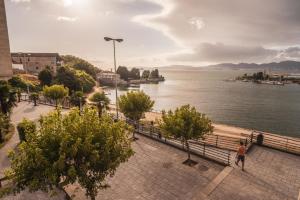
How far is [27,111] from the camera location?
106 feet

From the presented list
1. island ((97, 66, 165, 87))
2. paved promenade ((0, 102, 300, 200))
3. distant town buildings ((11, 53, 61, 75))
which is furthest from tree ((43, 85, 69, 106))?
island ((97, 66, 165, 87))

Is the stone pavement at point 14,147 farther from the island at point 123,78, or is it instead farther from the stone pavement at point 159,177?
the island at point 123,78

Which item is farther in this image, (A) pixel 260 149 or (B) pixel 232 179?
(A) pixel 260 149

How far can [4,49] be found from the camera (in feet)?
166

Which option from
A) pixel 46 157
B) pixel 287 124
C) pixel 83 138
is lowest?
pixel 287 124

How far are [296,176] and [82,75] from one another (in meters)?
92.3

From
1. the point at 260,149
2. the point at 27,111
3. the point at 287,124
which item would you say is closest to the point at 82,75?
the point at 27,111

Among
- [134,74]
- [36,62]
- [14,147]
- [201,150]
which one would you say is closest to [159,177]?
[201,150]

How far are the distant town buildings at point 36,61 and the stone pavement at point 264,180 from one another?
109 m

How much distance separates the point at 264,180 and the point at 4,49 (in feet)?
195

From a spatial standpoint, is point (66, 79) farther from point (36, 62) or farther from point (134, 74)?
point (134, 74)

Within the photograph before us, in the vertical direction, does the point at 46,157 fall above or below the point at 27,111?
above

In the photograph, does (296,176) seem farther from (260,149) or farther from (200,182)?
(200,182)

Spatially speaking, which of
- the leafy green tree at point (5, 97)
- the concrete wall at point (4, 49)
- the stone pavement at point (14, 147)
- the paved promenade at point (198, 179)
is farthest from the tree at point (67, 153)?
the concrete wall at point (4, 49)
